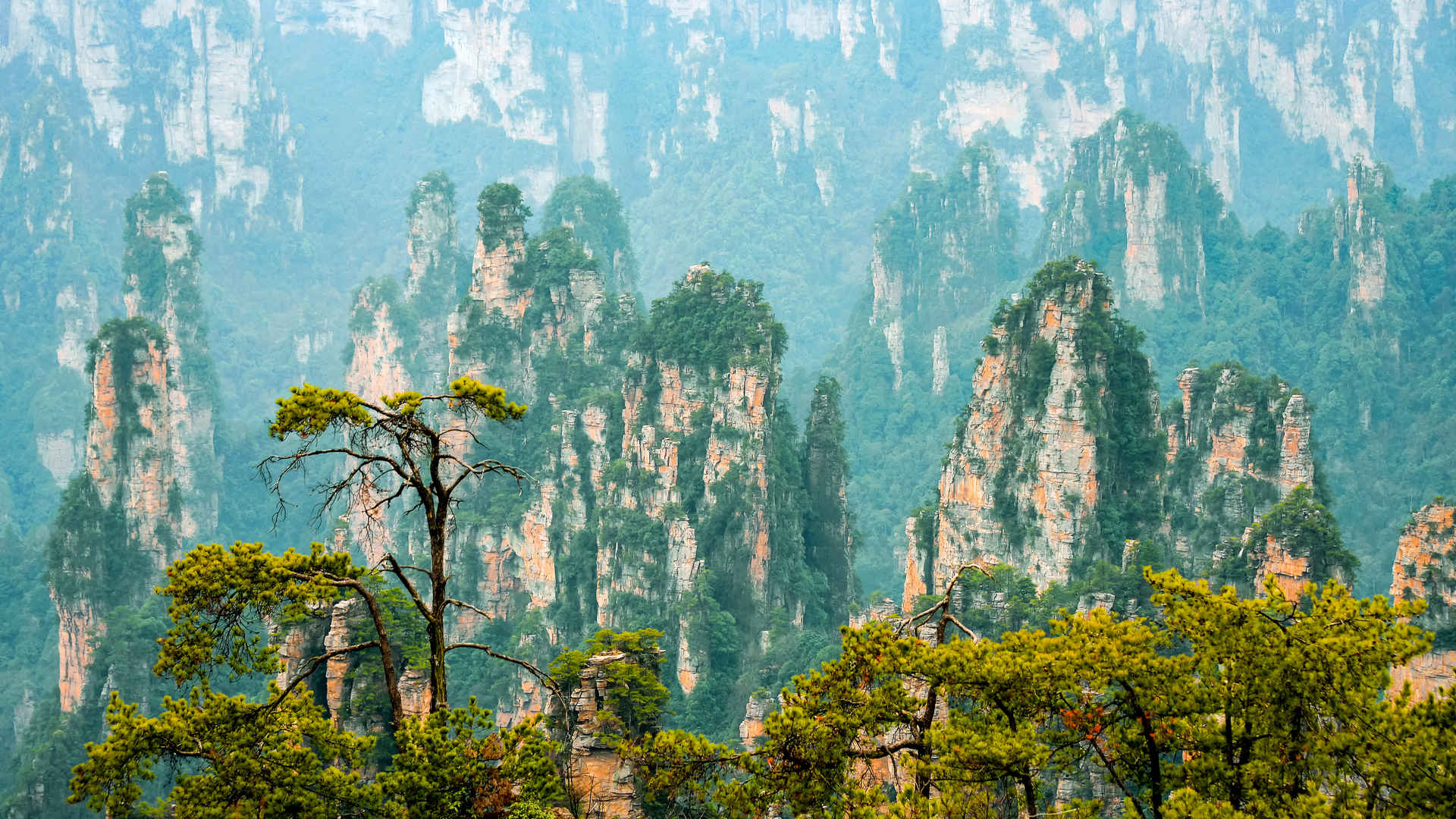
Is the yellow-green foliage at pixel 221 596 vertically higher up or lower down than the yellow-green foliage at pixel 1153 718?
higher up

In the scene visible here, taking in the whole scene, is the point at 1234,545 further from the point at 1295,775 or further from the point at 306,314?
the point at 306,314

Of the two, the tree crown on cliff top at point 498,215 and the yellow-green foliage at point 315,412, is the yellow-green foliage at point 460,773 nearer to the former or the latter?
the yellow-green foliage at point 315,412

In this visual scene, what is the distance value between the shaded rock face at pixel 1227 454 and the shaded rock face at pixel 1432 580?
5346 millimetres

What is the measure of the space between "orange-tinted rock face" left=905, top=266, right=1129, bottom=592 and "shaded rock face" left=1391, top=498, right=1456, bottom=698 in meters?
8.34

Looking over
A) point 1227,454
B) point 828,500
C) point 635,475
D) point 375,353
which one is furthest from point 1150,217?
point 375,353

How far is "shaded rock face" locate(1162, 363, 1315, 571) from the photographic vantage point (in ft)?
120

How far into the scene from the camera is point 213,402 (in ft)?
215

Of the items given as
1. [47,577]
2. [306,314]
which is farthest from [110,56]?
[47,577]

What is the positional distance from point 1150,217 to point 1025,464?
30387 mm

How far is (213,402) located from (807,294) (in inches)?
1681

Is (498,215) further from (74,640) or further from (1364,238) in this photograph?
(1364,238)

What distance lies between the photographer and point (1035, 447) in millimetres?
37281

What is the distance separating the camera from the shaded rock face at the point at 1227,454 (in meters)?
36.6

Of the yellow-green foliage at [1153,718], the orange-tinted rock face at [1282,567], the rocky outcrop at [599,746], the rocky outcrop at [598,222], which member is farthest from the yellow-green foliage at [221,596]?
the rocky outcrop at [598,222]
